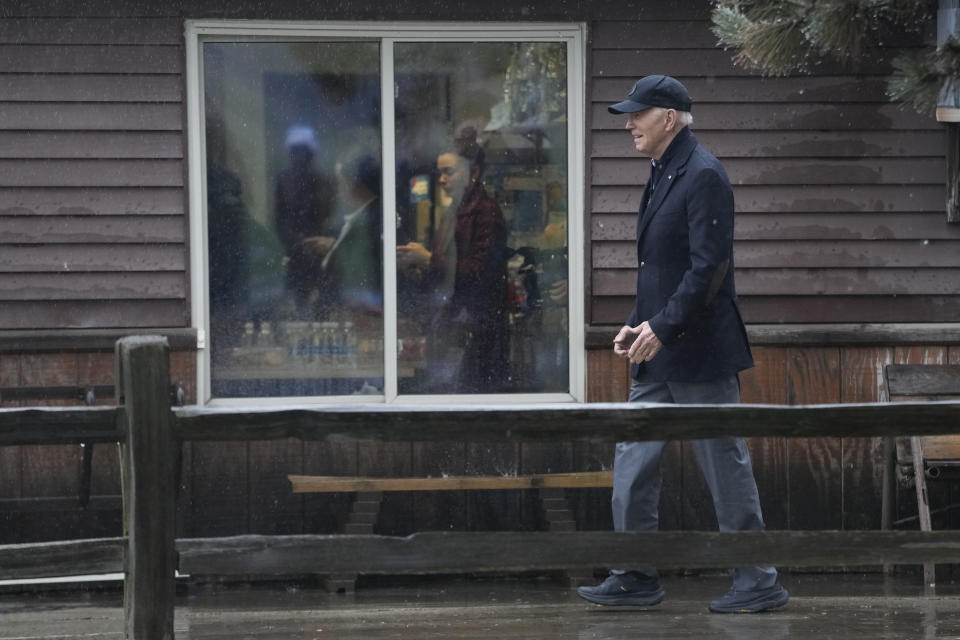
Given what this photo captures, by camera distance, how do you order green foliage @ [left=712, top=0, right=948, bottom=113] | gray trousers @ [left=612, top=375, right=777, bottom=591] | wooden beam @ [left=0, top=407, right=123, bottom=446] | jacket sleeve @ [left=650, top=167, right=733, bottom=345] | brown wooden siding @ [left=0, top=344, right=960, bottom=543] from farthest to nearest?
1. brown wooden siding @ [left=0, top=344, right=960, bottom=543]
2. gray trousers @ [left=612, top=375, right=777, bottom=591]
3. jacket sleeve @ [left=650, top=167, right=733, bottom=345]
4. green foliage @ [left=712, top=0, right=948, bottom=113]
5. wooden beam @ [left=0, top=407, right=123, bottom=446]

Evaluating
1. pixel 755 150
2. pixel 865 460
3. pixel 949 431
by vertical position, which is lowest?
pixel 865 460

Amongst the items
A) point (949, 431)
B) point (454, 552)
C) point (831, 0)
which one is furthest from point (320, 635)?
point (831, 0)

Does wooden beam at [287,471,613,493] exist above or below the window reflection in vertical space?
below

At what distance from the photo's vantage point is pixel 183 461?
700 cm

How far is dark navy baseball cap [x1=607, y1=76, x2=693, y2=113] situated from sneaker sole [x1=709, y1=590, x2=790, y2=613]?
5.98 ft

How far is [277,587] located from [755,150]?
124 inches

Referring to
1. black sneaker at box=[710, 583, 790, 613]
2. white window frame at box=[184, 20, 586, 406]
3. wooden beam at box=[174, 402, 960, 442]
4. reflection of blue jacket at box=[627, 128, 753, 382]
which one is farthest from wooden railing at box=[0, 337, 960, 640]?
white window frame at box=[184, 20, 586, 406]

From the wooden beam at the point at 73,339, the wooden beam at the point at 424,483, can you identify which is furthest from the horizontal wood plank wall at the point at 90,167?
the wooden beam at the point at 424,483

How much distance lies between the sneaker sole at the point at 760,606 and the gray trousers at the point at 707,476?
2.2 inches

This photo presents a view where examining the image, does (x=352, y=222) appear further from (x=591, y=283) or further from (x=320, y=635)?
(x=320, y=635)

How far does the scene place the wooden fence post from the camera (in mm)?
4211

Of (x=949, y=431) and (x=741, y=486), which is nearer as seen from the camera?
(x=949, y=431)

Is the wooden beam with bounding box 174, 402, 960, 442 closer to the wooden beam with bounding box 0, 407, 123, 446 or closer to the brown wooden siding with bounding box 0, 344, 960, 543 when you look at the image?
the wooden beam with bounding box 0, 407, 123, 446

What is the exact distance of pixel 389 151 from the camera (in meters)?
7.08
